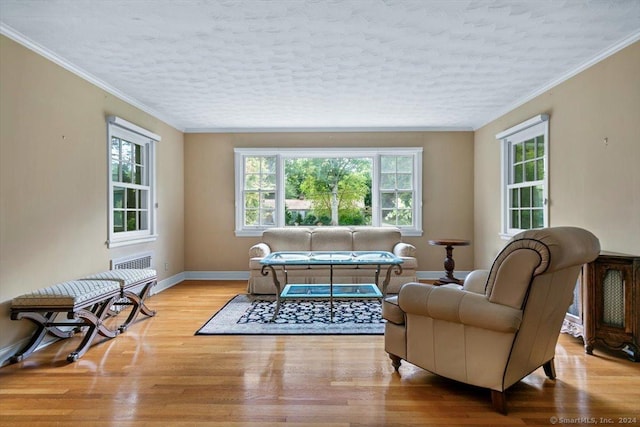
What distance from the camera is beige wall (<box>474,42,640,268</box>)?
9.50 ft

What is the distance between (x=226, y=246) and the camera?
6.04 metres

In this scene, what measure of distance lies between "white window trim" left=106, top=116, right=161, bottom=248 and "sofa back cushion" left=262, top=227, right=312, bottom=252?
161 cm

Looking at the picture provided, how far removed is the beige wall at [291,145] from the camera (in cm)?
598

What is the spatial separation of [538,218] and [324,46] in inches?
126

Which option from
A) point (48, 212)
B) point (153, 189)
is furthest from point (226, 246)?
point (48, 212)

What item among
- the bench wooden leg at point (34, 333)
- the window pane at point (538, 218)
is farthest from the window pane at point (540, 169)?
the bench wooden leg at point (34, 333)

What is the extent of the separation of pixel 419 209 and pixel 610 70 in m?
3.22

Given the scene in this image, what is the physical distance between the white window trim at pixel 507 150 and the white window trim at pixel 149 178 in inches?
186

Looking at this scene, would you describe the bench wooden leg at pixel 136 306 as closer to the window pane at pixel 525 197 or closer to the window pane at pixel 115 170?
the window pane at pixel 115 170

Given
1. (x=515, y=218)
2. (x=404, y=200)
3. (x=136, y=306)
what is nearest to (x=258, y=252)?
(x=136, y=306)

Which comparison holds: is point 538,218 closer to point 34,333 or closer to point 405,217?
point 405,217

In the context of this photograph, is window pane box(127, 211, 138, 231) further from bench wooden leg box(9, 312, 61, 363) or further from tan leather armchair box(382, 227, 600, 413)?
tan leather armchair box(382, 227, 600, 413)

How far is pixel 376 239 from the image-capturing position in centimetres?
554

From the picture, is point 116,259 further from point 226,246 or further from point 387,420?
point 387,420
